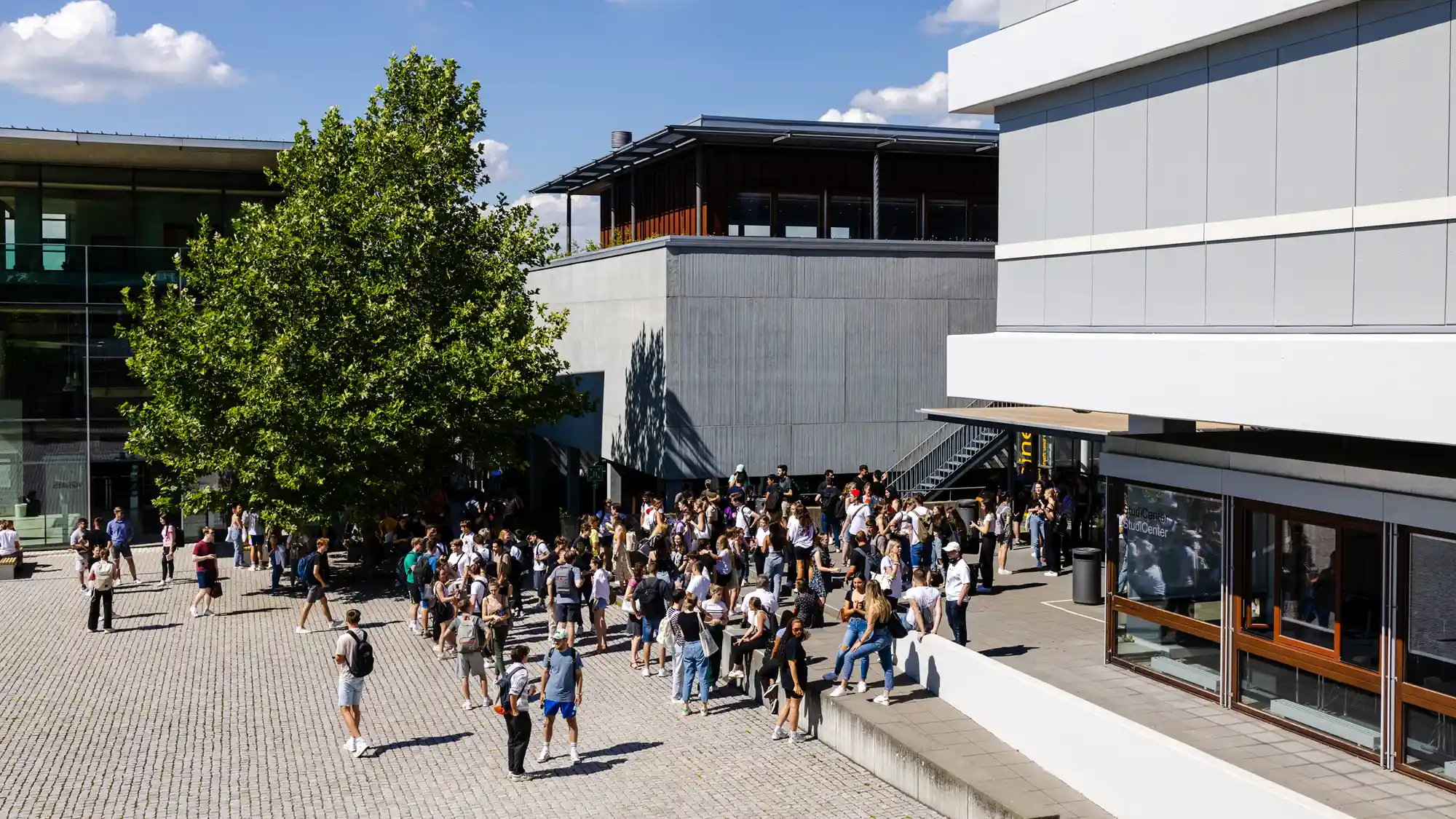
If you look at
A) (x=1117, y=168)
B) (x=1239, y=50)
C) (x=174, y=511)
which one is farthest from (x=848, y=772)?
(x=174, y=511)

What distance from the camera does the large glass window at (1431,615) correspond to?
12.2 metres

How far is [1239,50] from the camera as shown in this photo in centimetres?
1390

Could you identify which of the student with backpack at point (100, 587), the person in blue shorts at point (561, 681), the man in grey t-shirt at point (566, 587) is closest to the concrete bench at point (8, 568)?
the student with backpack at point (100, 587)

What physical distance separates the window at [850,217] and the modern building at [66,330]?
567 inches

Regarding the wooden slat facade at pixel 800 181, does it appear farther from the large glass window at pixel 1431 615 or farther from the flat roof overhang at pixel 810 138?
the large glass window at pixel 1431 615

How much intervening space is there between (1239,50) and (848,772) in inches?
344

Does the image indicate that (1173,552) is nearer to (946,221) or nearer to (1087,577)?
(1087,577)

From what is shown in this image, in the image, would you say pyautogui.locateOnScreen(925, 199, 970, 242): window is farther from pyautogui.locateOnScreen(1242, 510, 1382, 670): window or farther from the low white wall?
pyautogui.locateOnScreen(1242, 510, 1382, 670): window

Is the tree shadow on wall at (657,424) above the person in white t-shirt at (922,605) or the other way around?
above

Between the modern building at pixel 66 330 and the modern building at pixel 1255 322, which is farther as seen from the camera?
the modern building at pixel 66 330

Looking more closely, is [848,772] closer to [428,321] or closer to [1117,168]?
[1117,168]

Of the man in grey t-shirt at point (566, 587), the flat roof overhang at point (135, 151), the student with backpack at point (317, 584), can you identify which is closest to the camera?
the man in grey t-shirt at point (566, 587)

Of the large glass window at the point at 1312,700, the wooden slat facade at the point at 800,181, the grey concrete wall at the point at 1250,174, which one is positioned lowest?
the large glass window at the point at 1312,700

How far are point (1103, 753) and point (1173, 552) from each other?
4.03 meters
